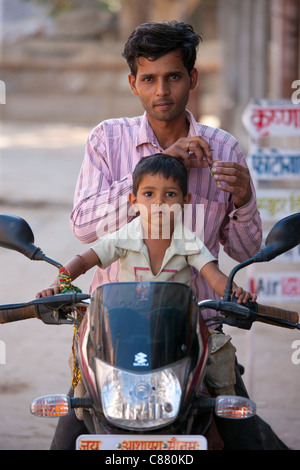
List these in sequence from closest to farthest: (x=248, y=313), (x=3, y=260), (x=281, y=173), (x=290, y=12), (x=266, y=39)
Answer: (x=248, y=313) < (x=281, y=173) < (x=3, y=260) < (x=290, y=12) < (x=266, y=39)

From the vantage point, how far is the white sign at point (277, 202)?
A: 5156mm

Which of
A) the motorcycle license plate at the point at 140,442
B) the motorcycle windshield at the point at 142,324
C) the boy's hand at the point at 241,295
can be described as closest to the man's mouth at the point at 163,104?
the boy's hand at the point at 241,295

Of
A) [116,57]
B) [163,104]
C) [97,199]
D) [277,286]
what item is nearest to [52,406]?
[97,199]

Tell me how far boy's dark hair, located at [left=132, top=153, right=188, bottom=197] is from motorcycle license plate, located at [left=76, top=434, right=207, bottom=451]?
0.80m

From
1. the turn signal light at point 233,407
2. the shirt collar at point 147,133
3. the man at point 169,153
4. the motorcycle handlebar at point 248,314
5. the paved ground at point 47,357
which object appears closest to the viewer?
the turn signal light at point 233,407

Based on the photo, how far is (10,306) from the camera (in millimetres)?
2398

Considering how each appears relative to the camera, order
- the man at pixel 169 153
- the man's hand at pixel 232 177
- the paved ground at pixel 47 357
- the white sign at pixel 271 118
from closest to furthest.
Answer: the man's hand at pixel 232 177 < the man at pixel 169 153 < the paved ground at pixel 47 357 < the white sign at pixel 271 118

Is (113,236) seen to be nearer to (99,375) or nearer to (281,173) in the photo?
(99,375)

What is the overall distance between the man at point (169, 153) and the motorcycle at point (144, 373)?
2.19ft

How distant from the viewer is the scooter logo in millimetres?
1975

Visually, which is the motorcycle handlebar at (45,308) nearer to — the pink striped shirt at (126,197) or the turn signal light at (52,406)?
the turn signal light at (52,406)

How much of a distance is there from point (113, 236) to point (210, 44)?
28.9 metres

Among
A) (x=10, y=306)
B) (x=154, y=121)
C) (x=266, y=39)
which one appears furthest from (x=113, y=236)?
(x=266, y=39)

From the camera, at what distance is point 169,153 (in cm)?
270
